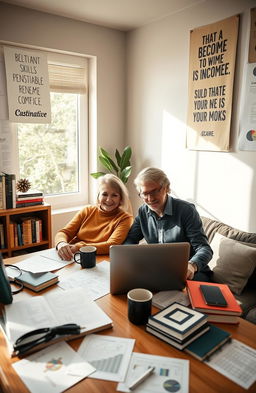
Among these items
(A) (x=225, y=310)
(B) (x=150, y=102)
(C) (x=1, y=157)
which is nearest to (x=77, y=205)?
(C) (x=1, y=157)

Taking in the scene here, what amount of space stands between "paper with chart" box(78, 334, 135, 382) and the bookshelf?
6.24 feet

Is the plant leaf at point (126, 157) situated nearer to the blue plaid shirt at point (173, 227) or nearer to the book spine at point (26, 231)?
the book spine at point (26, 231)

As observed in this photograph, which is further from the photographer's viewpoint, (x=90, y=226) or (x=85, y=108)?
(x=85, y=108)

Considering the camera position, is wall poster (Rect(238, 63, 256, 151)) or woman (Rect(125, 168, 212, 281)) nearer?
woman (Rect(125, 168, 212, 281))

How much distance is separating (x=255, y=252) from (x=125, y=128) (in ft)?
7.38

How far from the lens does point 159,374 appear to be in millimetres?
879

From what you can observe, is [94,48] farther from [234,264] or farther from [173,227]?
[234,264]

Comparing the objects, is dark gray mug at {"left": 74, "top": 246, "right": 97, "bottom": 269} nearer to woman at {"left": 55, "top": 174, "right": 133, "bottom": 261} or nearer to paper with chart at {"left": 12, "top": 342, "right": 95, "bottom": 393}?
woman at {"left": 55, "top": 174, "right": 133, "bottom": 261}

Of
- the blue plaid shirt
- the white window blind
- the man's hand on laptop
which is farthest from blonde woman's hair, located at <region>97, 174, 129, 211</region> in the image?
the white window blind

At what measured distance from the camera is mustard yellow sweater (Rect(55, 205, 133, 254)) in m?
1.90

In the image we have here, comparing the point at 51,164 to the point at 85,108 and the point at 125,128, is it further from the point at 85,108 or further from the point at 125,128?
the point at 125,128

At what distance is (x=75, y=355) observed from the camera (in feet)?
3.11

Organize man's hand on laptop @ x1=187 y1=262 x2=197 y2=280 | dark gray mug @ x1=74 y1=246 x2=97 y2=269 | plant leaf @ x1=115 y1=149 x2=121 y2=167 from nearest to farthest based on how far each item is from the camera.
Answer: man's hand on laptop @ x1=187 y1=262 x2=197 y2=280, dark gray mug @ x1=74 y1=246 x2=97 y2=269, plant leaf @ x1=115 y1=149 x2=121 y2=167

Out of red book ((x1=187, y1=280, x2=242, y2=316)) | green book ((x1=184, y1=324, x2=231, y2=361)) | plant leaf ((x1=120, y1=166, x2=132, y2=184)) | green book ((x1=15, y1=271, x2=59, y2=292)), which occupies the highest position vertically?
plant leaf ((x1=120, y1=166, x2=132, y2=184))
